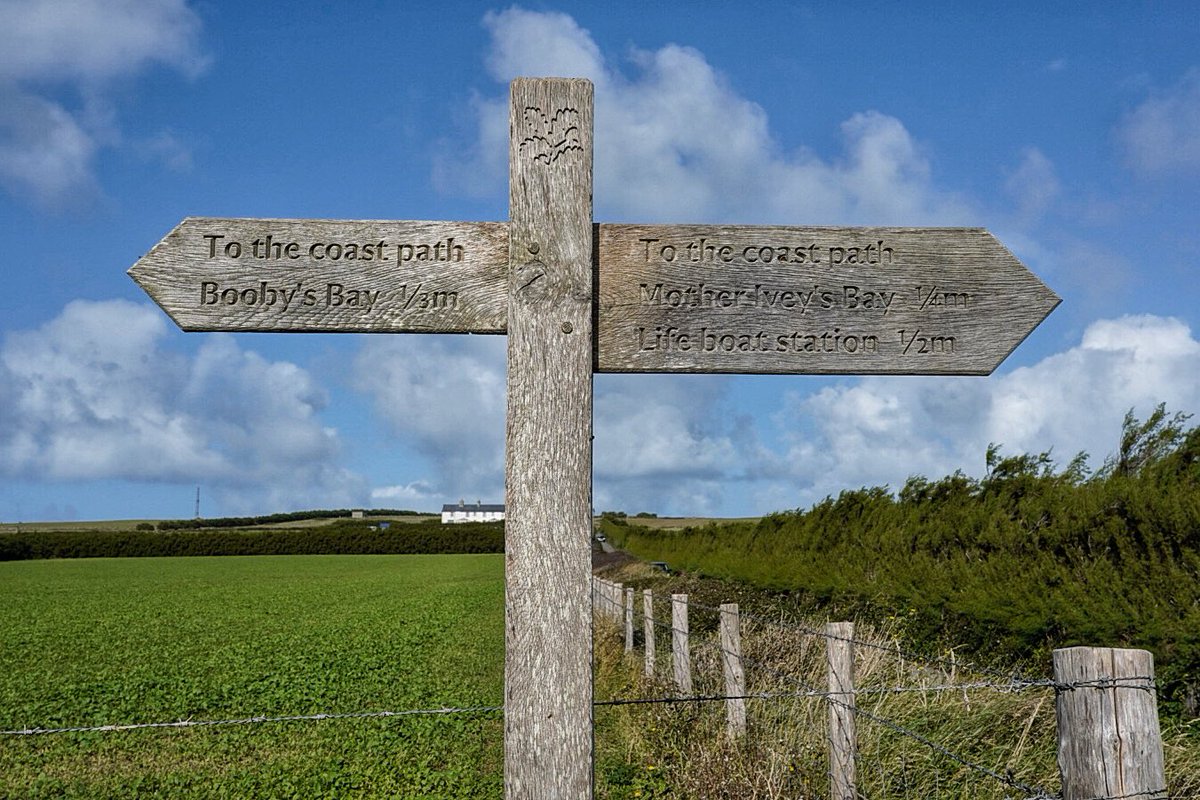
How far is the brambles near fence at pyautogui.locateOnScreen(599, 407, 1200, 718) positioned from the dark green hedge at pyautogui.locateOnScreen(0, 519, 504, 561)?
59.7 m

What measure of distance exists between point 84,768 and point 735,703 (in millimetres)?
5854

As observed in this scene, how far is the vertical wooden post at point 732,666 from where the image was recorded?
256 inches

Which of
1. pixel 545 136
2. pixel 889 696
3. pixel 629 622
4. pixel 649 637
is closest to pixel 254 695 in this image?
pixel 629 622

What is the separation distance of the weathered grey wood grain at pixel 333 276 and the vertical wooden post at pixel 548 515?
6.0 inches

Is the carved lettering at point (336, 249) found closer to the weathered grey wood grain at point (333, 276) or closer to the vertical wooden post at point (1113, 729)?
the weathered grey wood grain at point (333, 276)

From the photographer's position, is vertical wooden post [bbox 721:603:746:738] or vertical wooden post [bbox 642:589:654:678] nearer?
vertical wooden post [bbox 721:603:746:738]

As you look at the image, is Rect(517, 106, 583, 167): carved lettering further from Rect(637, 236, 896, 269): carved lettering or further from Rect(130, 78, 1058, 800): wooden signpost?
Rect(637, 236, 896, 269): carved lettering

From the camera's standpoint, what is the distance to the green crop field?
7676mm

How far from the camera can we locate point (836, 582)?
32.7ft

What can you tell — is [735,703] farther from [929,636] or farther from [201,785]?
[201,785]

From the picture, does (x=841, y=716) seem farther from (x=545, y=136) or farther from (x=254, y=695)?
(x=254, y=695)

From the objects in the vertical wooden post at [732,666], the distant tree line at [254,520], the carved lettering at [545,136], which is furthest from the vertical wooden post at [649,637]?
the distant tree line at [254,520]

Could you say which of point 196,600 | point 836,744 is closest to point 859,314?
point 836,744

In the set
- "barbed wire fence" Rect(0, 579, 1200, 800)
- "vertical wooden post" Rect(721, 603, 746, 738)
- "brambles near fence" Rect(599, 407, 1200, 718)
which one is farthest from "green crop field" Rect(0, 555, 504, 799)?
"brambles near fence" Rect(599, 407, 1200, 718)
